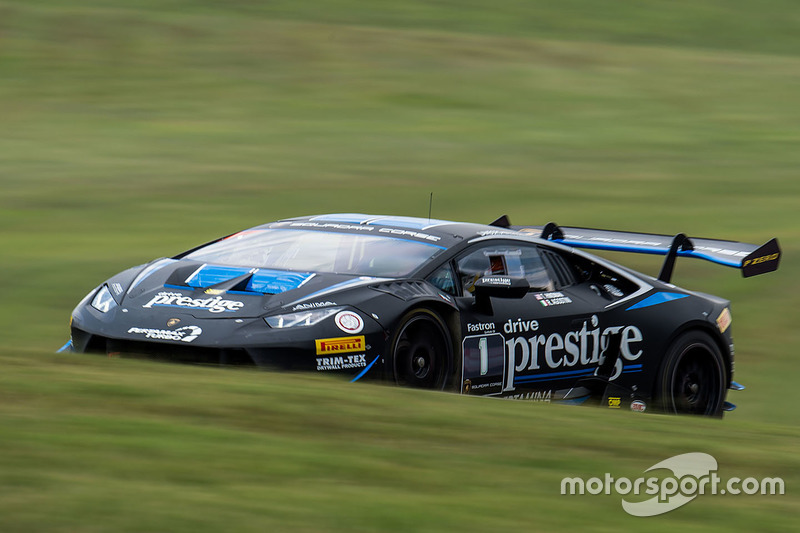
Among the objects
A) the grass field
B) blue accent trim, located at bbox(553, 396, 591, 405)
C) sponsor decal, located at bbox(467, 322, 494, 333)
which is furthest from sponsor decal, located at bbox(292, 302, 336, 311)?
blue accent trim, located at bbox(553, 396, 591, 405)

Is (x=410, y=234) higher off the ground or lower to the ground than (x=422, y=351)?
higher

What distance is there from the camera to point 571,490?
441cm

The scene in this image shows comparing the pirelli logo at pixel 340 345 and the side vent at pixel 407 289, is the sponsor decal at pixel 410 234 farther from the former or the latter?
the pirelli logo at pixel 340 345

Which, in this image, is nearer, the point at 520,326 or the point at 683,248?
the point at 520,326

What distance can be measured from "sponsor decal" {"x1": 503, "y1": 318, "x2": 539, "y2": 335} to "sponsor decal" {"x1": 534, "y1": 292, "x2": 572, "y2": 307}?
0.72 feet

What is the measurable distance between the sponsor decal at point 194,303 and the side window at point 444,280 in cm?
122

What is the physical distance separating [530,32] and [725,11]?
861cm

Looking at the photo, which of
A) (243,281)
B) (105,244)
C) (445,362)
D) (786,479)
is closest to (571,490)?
(786,479)

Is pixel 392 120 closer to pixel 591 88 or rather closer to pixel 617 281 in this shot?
pixel 591 88

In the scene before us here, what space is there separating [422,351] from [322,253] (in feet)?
3.45

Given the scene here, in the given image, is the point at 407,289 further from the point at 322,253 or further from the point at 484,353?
the point at 322,253

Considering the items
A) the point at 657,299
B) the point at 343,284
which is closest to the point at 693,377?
the point at 657,299

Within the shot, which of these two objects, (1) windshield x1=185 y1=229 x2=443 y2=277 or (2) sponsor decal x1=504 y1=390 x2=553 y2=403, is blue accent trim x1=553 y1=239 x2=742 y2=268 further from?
(1) windshield x1=185 y1=229 x2=443 y2=277

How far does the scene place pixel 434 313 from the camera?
276 inches
